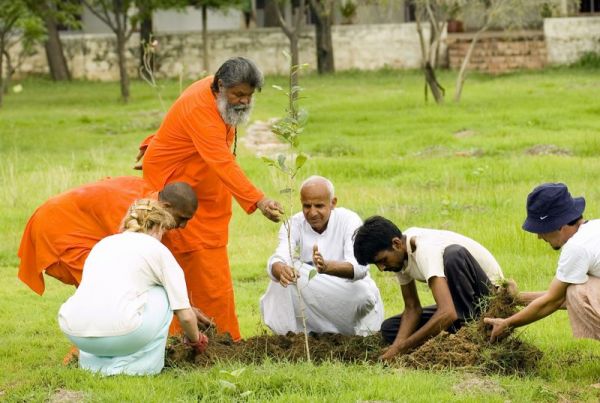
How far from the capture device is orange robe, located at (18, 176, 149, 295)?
7738 millimetres

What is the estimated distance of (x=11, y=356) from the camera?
26.7 ft

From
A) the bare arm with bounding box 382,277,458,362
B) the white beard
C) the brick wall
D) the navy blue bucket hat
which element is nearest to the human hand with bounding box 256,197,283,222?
the white beard

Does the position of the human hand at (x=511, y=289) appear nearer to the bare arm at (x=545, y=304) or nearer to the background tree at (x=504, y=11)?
the bare arm at (x=545, y=304)

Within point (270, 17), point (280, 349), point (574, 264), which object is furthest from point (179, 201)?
point (270, 17)

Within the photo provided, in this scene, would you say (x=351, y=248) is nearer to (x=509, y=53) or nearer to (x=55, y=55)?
(x=509, y=53)

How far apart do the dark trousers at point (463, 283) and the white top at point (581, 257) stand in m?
0.73

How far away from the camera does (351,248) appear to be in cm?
788

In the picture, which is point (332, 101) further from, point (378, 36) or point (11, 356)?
point (11, 356)

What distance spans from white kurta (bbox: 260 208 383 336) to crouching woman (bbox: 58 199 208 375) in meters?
1.34

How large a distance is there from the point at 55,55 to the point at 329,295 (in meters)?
27.0

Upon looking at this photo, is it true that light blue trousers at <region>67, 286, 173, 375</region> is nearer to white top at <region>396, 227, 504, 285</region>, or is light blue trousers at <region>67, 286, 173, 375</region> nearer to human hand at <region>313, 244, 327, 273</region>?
human hand at <region>313, 244, 327, 273</region>

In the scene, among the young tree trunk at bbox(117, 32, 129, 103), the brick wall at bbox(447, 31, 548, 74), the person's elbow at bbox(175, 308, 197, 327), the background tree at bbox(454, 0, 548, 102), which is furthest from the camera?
the brick wall at bbox(447, 31, 548, 74)

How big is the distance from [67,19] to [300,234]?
2215 centimetres

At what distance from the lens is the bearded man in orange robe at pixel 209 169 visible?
7684 millimetres
